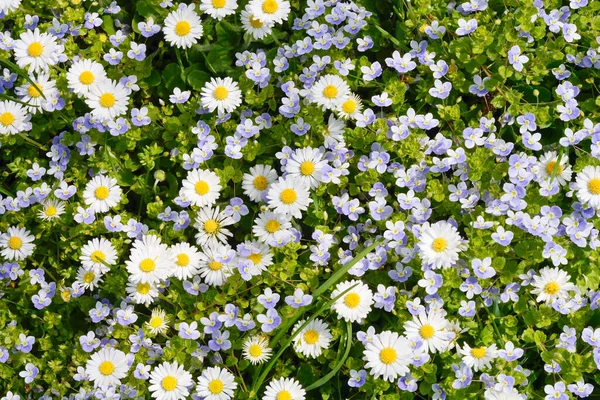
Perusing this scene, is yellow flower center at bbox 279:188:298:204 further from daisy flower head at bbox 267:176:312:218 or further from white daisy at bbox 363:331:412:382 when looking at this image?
white daisy at bbox 363:331:412:382

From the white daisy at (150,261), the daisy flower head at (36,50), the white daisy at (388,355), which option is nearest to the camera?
the white daisy at (388,355)

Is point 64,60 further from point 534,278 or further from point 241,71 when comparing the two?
point 534,278

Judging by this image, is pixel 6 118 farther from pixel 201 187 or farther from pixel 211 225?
pixel 211 225

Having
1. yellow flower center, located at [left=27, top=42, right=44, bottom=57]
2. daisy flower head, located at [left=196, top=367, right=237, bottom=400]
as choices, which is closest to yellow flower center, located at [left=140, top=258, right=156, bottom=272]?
daisy flower head, located at [left=196, top=367, right=237, bottom=400]

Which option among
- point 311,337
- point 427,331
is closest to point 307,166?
point 311,337

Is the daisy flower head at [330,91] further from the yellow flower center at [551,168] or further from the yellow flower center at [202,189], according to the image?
the yellow flower center at [551,168]

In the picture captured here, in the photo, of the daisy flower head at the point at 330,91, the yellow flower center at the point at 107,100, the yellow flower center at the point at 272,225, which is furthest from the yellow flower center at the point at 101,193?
the daisy flower head at the point at 330,91

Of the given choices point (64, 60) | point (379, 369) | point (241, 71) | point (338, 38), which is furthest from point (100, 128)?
point (379, 369)
